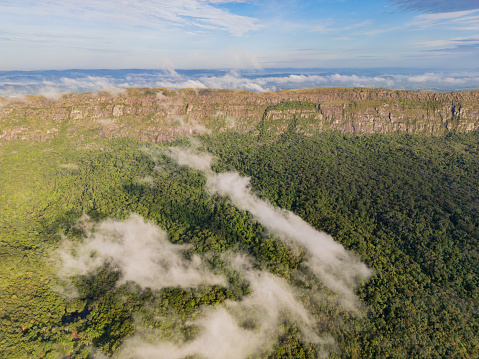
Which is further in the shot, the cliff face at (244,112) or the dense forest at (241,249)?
the cliff face at (244,112)

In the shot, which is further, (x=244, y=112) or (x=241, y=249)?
(x=244, y=112)

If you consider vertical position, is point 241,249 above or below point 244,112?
below

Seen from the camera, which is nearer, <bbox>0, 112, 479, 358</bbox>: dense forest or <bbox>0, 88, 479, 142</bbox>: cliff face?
<bbox>0, 112, 479, 358</bbox>: dense forest

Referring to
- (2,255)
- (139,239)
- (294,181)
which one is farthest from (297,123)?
(2,255)

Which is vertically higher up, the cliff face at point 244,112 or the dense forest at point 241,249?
the cliff face at point 244,112

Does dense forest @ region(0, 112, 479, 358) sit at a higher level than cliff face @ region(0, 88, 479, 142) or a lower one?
lower
